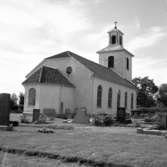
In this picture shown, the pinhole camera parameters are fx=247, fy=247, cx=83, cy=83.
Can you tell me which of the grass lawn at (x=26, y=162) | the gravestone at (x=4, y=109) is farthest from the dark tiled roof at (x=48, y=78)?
the grass lawn at (x=26, y=162)

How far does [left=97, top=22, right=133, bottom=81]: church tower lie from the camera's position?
4550cm

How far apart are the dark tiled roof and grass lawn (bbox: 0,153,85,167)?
76.2ft

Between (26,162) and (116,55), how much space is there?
40.6m

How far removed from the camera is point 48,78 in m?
30.8

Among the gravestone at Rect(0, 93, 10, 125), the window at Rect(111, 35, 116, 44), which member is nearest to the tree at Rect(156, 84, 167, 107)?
the window at Rect(111, 35, 116, 44)

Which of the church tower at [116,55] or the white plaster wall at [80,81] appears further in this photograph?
the church tower at [116,55]

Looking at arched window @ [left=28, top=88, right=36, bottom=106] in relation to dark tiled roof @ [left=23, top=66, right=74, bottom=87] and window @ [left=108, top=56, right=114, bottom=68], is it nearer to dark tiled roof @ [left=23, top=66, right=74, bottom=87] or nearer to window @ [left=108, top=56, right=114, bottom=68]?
dark tiled roof @ [left=23, top=66, right=74, bottom=87]

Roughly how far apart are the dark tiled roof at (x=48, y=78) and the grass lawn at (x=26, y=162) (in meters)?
23.2

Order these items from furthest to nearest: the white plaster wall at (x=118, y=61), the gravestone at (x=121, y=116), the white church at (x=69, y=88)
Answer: the white plaster wall at (x=118, y=61)
the white church at (x=69, y=88)
the gravestone at (x=121, y=116)

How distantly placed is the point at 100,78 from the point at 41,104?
9088 millimetres

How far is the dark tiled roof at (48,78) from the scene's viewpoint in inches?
1193

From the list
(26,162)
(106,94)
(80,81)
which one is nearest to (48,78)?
(80,81)

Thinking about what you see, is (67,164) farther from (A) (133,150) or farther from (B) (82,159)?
(A) (133,150)

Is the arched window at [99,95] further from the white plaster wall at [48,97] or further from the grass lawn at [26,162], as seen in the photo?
the grass lawn at [26,162]
